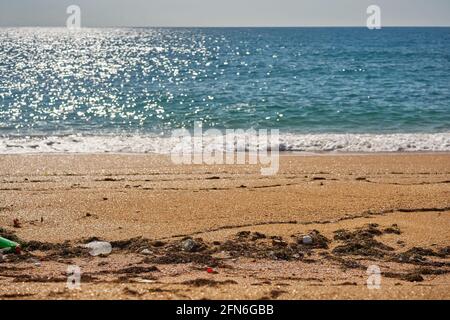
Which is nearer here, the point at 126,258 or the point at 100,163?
the point at 126,258

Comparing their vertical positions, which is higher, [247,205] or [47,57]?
[47,57]

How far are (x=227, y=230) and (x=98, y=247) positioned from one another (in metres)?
1.83

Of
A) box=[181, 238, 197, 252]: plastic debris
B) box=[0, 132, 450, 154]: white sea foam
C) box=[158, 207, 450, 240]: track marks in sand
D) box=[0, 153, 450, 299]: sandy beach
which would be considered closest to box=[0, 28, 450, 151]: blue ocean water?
box=[0, 132, 450, 154]: white sea foam

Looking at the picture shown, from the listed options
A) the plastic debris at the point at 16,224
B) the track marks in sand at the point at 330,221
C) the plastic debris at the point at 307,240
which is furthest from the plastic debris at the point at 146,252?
the plastic debris at the point at 16,224

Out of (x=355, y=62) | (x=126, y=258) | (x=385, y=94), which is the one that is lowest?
(x=126, y=258)

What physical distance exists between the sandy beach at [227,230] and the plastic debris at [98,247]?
0.09 m

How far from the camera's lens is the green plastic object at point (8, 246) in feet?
21.5

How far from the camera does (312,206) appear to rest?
28.6ft

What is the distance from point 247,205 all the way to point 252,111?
15.0 m

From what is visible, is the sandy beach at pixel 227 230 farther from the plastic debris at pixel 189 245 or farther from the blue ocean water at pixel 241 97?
the blue ocean water at pixel 241 97

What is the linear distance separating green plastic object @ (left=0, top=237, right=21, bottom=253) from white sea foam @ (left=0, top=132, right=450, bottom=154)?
27.9 feet

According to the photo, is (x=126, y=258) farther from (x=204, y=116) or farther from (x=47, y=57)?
(x=47, y=57)

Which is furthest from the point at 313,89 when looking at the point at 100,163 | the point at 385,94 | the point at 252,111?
the point at 100,163

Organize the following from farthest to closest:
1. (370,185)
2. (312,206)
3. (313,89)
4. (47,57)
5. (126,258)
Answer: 1. (47,57)
2. (313,89)
3. (370,185)
4. (312,206)
5. (126,258)
